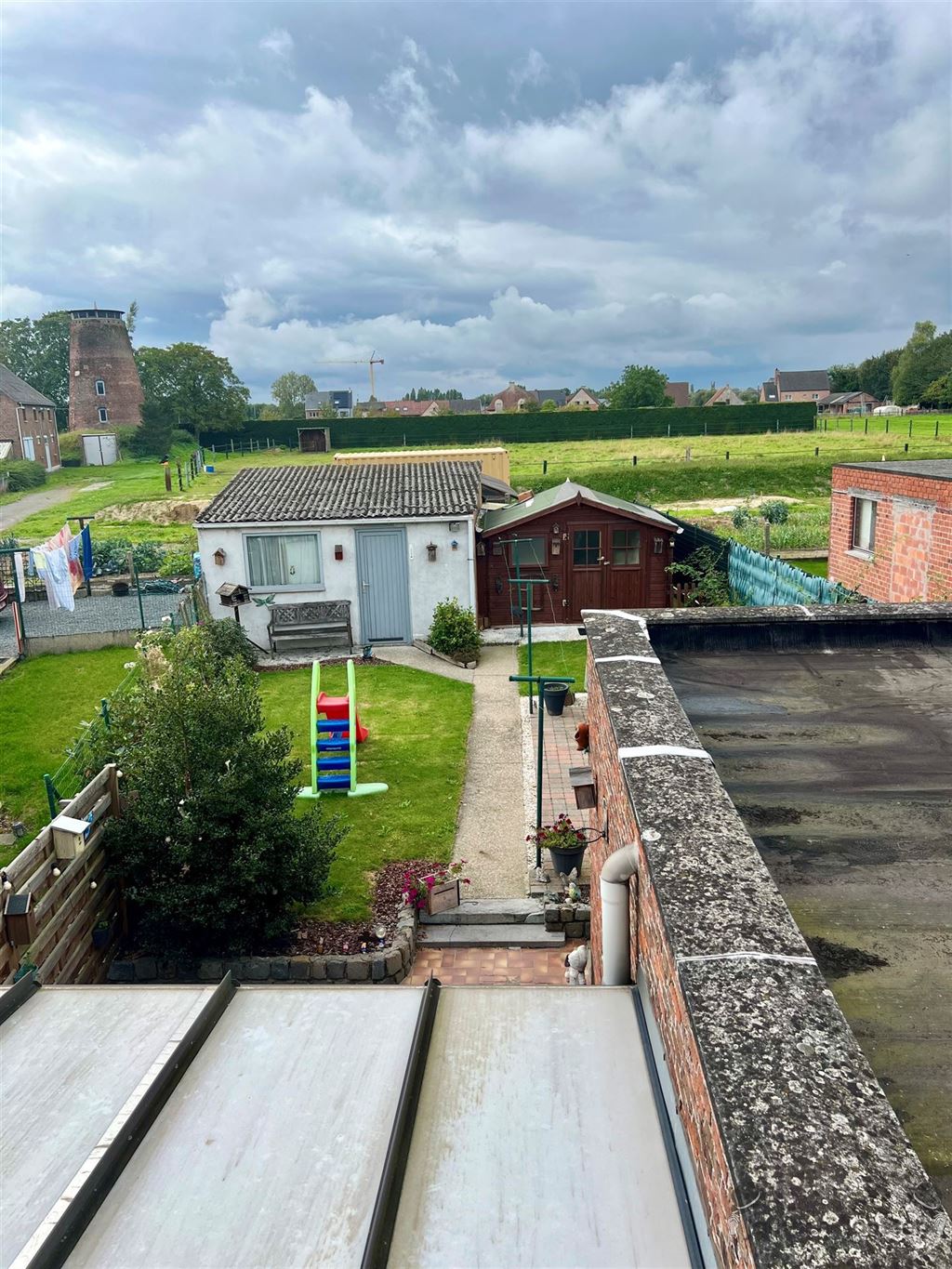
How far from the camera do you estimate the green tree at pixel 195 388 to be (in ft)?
212

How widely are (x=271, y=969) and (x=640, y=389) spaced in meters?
69.4

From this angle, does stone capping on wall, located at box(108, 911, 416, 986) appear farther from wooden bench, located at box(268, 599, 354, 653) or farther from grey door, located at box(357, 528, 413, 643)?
grey door, located at box(357, 528, 413, 643)

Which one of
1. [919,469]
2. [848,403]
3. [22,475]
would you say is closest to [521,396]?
[848,403]

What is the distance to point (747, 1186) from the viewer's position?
1.55 meters

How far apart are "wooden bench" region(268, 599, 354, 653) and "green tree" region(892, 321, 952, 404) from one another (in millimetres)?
83757

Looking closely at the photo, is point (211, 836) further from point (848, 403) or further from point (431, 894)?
point (848, 403)

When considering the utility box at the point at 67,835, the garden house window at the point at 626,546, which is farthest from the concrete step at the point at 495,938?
the garden house window at the point at 626,546

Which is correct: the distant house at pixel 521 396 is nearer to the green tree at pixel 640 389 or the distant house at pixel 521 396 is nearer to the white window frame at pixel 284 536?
the green tree at pixel 640 389

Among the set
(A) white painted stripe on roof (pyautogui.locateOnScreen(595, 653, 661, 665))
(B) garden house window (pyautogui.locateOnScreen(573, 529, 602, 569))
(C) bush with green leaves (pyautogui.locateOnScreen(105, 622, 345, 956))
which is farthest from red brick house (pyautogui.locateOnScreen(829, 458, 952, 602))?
(C) bush with green leaves (pyautogui.locateOnScreen(105, 622, 345, 956))

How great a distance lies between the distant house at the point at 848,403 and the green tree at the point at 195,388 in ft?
222

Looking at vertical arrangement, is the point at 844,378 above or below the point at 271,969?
above

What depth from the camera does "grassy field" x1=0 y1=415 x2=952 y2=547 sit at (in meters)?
38.2

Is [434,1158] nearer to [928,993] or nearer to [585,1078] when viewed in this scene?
[585,1078]

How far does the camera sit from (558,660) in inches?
694
